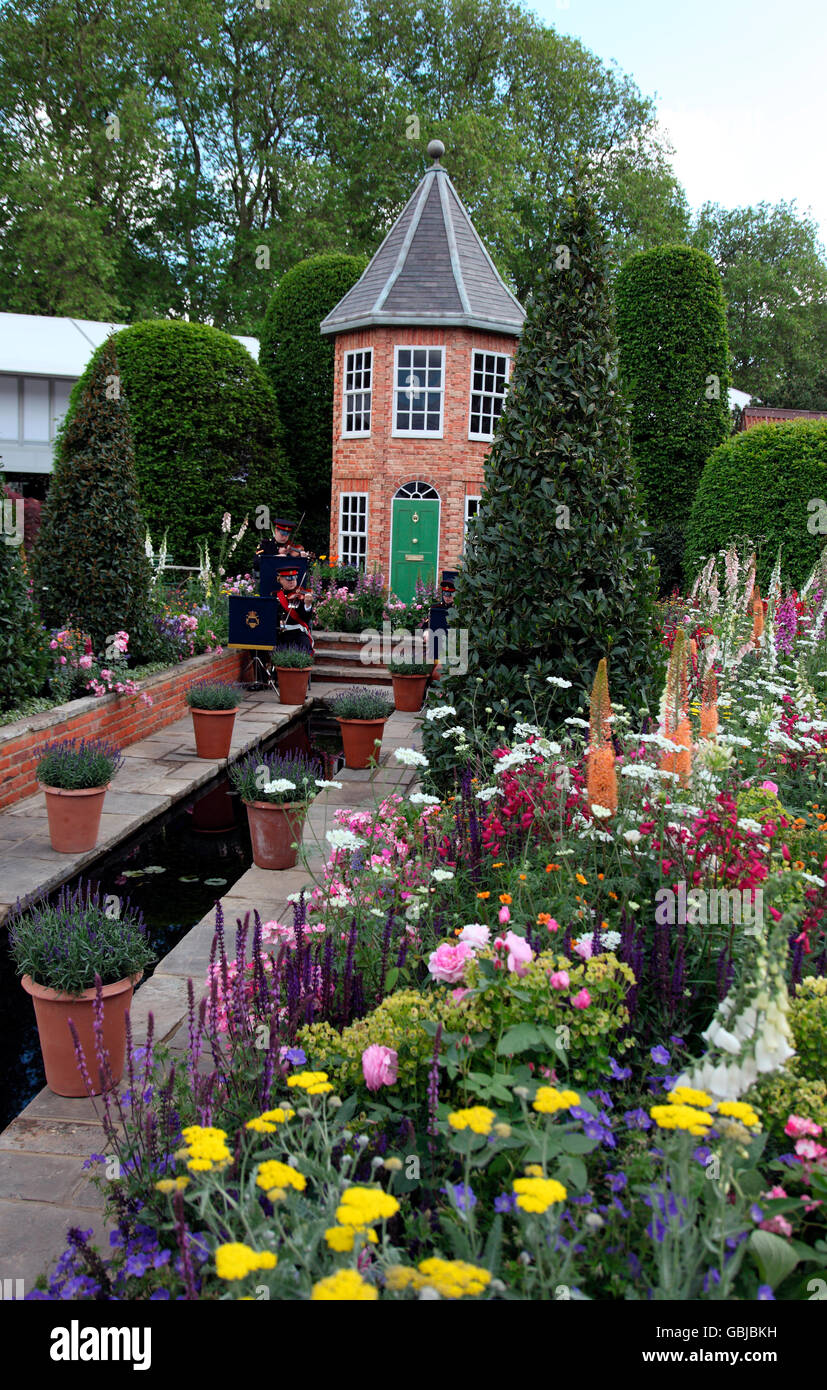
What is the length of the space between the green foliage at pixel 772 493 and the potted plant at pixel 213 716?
25.4ft

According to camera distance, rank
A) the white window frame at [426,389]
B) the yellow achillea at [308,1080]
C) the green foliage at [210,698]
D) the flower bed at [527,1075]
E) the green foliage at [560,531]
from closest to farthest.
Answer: the flower bed at [527,1075], the yellow achillea at [308,1080], the green foliage at [560,531], the green foliage at [210,698], the white window frame at [426,389]

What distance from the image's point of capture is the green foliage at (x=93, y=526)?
28.7 feet

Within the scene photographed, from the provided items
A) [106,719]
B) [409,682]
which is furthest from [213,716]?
[409,682]

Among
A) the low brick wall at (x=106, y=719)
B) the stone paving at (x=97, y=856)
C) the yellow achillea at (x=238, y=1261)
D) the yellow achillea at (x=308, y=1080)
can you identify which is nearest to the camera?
the yellow achillea at (x=238, y=1261)

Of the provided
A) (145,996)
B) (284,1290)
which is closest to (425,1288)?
(284,1290)

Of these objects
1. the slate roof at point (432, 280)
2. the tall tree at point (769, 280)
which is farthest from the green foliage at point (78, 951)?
the tall tree at point (769, 280)

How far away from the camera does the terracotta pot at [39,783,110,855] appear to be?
18.6ft

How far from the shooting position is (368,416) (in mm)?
16219

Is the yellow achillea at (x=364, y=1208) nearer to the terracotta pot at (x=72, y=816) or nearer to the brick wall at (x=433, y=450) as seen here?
the terracotta pot at (x=72, y=816)

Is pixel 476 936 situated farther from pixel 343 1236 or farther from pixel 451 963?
pixel 343 1236

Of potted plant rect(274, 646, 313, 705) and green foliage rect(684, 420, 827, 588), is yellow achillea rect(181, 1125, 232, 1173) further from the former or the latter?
green foliage rect(684, 420, 827, 588)

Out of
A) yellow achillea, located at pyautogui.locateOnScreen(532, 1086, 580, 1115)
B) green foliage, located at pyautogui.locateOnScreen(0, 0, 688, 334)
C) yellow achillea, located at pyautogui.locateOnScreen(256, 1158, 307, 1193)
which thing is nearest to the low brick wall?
yellow achillea, located at pyautogui.locateOnScreen(256, 1158, 307, 1193)

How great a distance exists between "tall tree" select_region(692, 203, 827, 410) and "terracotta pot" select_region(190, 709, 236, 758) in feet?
109

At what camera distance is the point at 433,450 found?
1576cm
